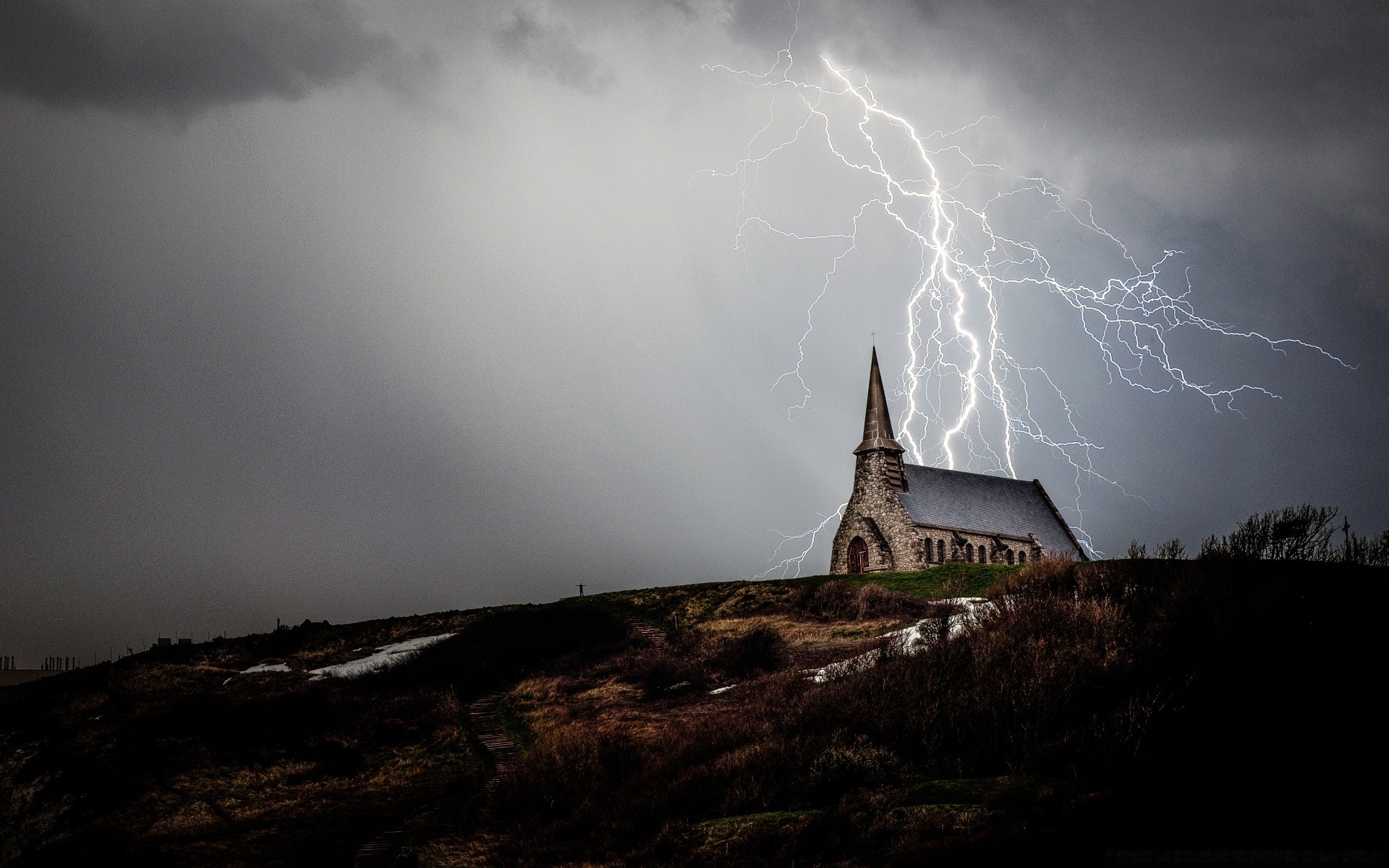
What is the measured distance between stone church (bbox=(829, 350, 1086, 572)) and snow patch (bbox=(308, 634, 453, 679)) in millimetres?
25907

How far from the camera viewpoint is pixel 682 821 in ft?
34.7

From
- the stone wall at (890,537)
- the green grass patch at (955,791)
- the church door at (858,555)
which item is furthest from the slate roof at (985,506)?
the green grass patch at (955,791)

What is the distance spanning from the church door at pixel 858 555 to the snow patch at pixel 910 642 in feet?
95.1

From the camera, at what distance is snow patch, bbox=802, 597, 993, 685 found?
624 inches

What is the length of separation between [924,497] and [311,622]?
34.0 m

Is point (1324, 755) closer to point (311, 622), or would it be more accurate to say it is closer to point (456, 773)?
point (456, 773)

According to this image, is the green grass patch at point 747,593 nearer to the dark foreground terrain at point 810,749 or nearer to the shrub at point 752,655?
the shrub at point 752,655

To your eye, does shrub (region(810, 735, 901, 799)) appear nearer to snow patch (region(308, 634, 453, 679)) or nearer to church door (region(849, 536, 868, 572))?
snow patch (region(308, 634, 453, 679))

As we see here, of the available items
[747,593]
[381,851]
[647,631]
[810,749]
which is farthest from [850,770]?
[747,593]

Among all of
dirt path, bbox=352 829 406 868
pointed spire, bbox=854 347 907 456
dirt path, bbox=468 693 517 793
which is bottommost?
dirt path, bbox=352 829 406 868

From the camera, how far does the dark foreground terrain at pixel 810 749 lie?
851 cm

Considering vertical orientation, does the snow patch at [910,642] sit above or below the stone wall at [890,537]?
below

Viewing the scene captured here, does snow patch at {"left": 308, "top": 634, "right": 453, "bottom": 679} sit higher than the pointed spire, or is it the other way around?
the pointed spire

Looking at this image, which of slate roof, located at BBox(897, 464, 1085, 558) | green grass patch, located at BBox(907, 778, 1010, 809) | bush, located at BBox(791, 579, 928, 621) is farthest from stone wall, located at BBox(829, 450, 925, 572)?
green grass patch, located at BBox(907, 778, 1010, 809)
